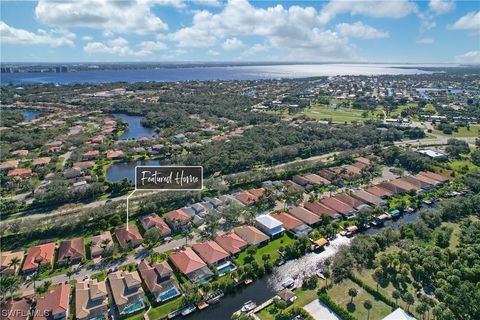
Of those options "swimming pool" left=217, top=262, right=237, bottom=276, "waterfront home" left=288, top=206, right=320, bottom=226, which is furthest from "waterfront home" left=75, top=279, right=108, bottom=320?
"waterfront home" left=288, top=206, right=320, bottom=226

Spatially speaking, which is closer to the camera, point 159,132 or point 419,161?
point 419,161

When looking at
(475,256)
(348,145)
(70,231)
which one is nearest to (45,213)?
(70,231)

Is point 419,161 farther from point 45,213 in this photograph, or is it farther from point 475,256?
point 45,213

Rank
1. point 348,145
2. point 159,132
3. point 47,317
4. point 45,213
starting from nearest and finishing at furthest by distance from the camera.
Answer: point 47,317, point 45,213, point 348,145, point 159,132

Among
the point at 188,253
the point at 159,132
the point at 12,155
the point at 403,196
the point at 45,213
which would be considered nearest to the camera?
the point at 188,253

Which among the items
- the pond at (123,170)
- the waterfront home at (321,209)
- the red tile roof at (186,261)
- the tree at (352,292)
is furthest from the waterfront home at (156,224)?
the tree at (352,292)

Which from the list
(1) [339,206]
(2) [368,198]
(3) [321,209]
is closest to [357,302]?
(3) [321,209]

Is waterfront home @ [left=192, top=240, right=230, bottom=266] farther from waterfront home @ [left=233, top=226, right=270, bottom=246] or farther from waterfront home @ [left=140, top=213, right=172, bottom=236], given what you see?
waterfront home @ [left=140, top=213, right=172, bottom=236]

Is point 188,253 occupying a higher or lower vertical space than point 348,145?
lower
